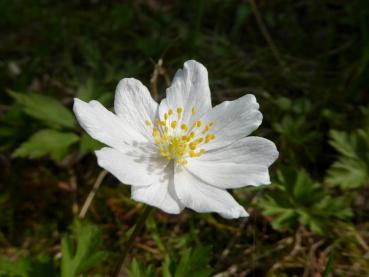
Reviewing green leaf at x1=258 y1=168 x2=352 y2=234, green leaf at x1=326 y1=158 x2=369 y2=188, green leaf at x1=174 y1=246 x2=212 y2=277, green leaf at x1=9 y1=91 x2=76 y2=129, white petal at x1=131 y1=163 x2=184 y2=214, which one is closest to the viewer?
white petal at x1=131 y1=163 x2=184 y2=214

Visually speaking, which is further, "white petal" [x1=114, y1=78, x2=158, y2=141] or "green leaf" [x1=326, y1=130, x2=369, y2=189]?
"green leaf" [x1=326, y1=130, x2=369, y2=189]

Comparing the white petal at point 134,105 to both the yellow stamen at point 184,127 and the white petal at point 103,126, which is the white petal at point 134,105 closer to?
the white petal at point 103,126

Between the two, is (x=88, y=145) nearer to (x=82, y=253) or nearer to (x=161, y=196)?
(x=82, y=253)

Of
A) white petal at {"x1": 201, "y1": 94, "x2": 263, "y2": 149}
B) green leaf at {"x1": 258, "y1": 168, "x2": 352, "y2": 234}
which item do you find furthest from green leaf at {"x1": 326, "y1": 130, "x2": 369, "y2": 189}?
white petal at {"x1": 201, "y1": 94, "x2": 263, "y2": 149}

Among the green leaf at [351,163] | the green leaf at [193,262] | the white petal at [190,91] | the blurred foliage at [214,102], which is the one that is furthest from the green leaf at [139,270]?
the green leaf at [351,163]

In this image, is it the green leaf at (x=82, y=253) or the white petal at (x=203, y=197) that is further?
the green leaf at (x=82, y=253)

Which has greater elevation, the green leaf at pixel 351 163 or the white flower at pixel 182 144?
the white flower at pixel 182 144

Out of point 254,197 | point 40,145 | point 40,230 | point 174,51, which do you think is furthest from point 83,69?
point 254,197

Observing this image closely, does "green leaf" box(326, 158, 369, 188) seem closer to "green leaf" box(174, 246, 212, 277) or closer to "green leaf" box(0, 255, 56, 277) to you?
"green leaf" box(174, 246, 212, 277)
